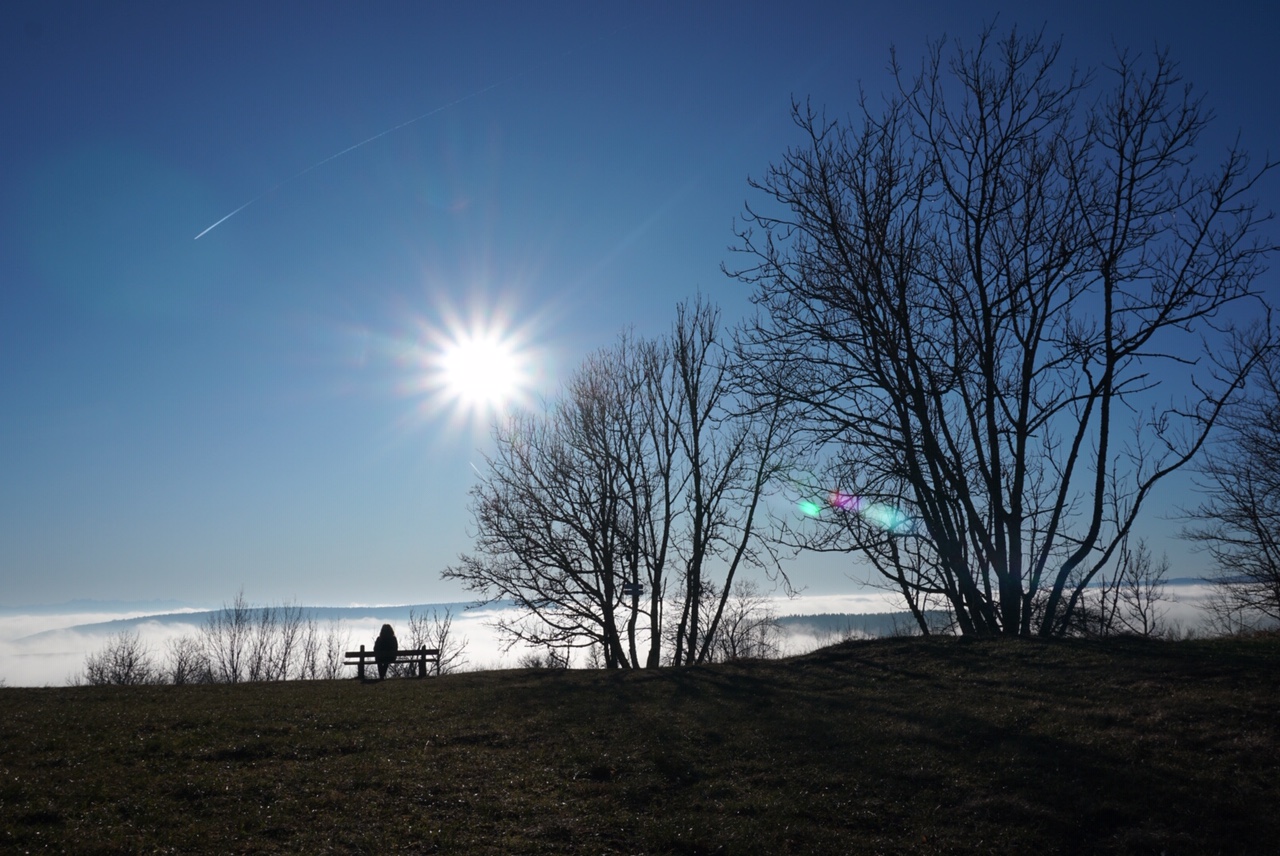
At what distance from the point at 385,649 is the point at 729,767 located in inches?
661

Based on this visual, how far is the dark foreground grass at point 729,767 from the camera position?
777 centimetres

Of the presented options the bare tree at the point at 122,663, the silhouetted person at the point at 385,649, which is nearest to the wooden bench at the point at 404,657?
the silhouetted person at the point at 385,649

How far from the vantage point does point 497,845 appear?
26.6 ft

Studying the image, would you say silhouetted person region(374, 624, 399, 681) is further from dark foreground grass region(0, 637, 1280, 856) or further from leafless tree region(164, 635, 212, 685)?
leafless tree region(164, 635, 212, 685)

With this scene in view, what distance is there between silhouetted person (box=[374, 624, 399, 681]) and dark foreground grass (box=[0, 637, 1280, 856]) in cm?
887

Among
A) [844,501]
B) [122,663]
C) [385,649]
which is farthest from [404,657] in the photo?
[122,663]

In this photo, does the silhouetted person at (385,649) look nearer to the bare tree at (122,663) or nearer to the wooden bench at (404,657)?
the wooden bench at (404,657)

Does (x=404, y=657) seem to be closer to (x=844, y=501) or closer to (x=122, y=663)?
(x=844, y=501)

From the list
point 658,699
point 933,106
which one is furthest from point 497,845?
point 933,106

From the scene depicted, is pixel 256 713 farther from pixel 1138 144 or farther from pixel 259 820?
pixel 1138 144

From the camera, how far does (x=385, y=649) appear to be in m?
24.3

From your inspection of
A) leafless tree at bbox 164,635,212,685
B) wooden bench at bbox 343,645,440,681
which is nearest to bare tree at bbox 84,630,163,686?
leafless tree at bbox 164,635,212,685

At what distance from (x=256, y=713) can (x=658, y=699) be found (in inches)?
294

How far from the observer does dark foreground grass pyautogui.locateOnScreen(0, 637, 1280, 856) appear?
7.77 m
